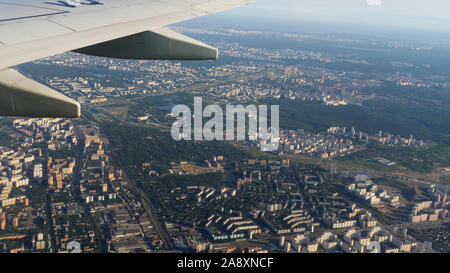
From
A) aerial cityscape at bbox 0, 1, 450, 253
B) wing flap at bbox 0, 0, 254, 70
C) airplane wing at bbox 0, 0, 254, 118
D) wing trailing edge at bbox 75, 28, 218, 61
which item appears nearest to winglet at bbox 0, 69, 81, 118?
airplane wing at bbox 0, 0, 254, 118

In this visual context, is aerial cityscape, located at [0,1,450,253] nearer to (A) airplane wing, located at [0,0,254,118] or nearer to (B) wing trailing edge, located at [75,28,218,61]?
(A) airplane wing, located at [0,0,254,118]

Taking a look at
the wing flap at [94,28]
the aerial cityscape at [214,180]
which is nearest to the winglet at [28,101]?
the wing flap at [94,28]

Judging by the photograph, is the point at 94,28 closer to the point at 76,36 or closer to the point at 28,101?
the point at 76,36

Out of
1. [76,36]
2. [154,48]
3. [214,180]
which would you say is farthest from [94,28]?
[214,180]

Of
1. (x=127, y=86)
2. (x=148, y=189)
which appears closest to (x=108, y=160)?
(x=148, y=189)

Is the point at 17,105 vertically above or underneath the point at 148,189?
above
